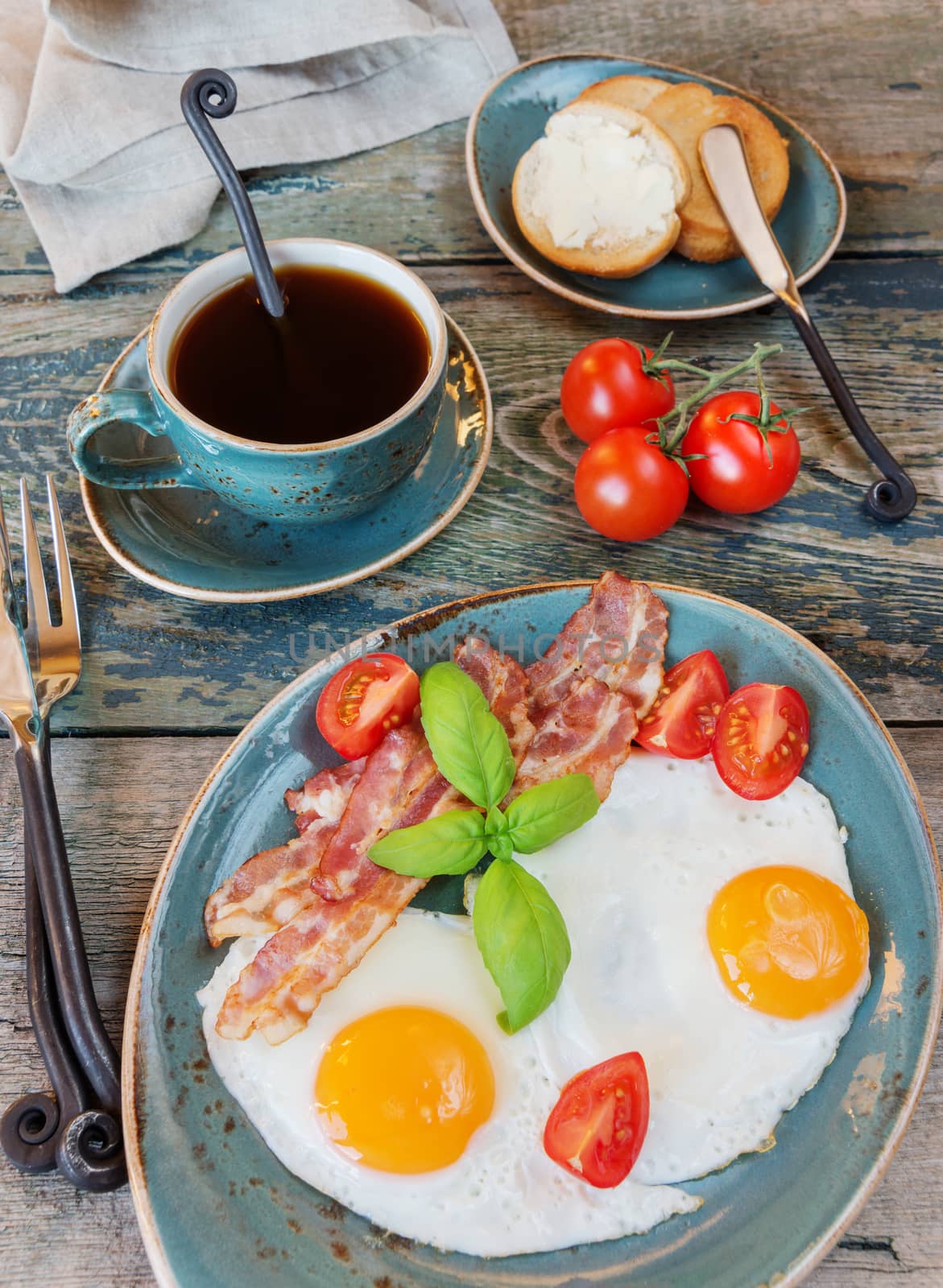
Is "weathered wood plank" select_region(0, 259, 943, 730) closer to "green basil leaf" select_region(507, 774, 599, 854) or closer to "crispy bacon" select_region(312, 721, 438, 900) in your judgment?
"crispy bacon" select_region(312, 721, 438, 900)

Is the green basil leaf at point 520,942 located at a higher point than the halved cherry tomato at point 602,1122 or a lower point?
higher

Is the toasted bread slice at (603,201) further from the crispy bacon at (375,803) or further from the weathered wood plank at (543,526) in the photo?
the crispy bacon at (375,803)

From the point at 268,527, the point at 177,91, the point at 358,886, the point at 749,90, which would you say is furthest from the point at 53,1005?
the point at 749,90

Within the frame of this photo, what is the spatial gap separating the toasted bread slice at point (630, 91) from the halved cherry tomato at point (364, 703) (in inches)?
57.6

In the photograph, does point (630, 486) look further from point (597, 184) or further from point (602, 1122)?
point (602, 1122)

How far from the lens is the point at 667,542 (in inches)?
77.9

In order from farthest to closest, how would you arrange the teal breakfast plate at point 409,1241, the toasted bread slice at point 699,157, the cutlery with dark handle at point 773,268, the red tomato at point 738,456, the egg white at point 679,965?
the toasted bread slice at point 699,157 → the cutlery with dark handle at point 773,268 → the red tomato at point 738,456 → the egg white at point 679,965 → the teal breakfast plate at point 409,1241

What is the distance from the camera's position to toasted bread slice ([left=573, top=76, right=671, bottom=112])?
220 centimetres

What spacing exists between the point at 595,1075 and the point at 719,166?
1846mm

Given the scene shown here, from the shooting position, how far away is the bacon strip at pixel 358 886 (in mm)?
1403

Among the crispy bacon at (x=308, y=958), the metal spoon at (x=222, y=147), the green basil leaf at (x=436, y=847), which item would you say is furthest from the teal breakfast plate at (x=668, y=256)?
the crispy bacon at (x=308, y=958)

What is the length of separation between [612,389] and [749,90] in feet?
3.92

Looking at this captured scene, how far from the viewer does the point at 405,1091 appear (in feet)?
4.47

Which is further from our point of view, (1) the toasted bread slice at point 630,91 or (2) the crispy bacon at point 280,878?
(1) the toasted bread slice at point 630,91
